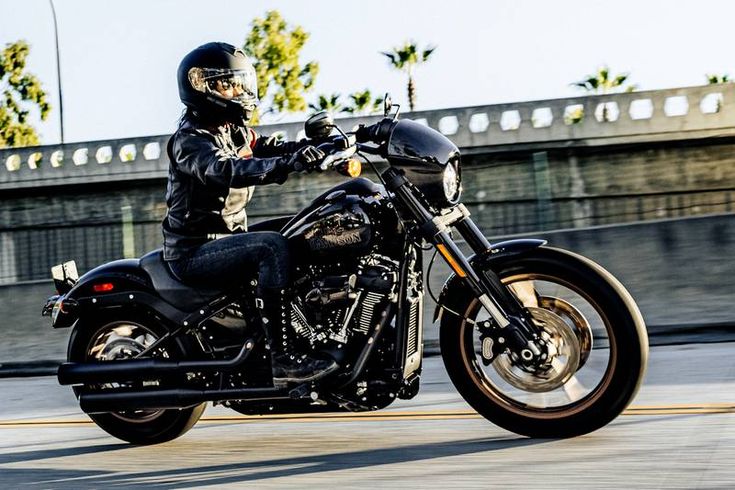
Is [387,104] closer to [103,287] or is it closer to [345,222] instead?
[345,222]

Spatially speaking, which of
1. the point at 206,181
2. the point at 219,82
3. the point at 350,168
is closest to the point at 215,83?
the point at 219,82

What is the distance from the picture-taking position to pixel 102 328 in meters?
6.36

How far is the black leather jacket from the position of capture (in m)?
5.62

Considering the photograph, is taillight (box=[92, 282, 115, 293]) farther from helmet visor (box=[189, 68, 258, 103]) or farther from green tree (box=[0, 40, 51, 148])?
green tree (box=[0, 40, 51, 148])

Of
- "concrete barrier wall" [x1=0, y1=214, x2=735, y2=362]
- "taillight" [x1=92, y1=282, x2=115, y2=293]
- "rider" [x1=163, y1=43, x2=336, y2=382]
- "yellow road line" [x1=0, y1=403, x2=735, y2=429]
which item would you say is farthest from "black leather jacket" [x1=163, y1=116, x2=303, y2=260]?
"concrete barrier wall" [x1=0, y1=214, x2=735, y2=362]

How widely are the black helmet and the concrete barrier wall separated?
4.72 m

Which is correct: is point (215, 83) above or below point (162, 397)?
above

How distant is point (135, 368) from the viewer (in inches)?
239

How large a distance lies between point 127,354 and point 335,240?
4.51ft

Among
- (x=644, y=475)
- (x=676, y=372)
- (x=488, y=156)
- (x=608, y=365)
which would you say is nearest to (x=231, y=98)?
(x=608, y=365)

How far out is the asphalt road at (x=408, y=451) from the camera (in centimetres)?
485

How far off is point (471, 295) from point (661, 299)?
508 cm

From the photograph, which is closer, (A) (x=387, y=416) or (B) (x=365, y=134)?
(B) (x=365, y=134)

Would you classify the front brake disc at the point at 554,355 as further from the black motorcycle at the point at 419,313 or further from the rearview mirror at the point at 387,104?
the rearview mirror at the point at 387,104
